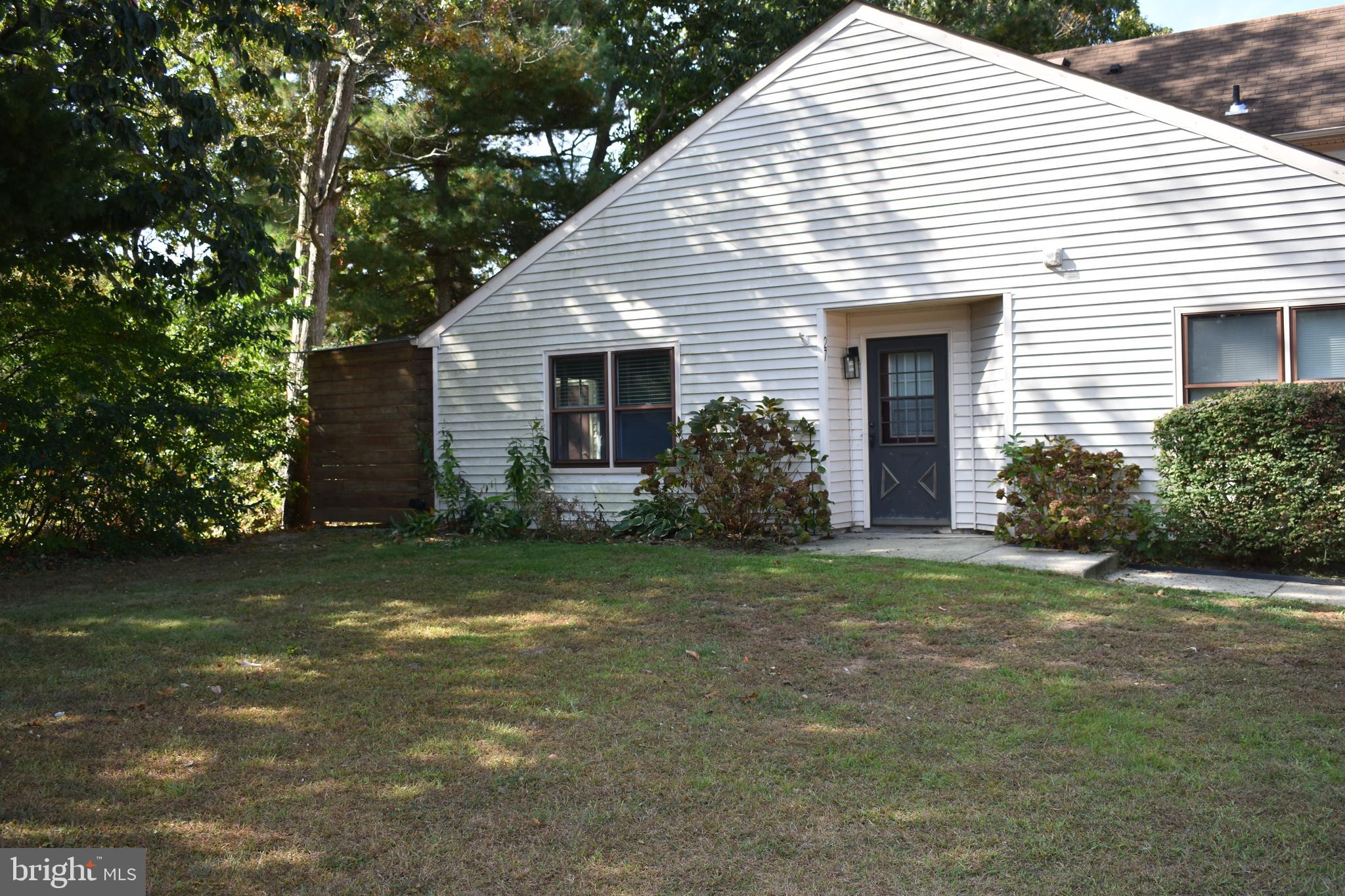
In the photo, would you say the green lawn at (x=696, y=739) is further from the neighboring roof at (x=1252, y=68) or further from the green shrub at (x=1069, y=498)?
the neighboring roof at (x=1252, y=68)

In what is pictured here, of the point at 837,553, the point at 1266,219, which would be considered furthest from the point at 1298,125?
the point at 837,553

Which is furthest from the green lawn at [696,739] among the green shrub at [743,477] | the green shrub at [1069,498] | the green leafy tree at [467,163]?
the green leafy tree at [467,163]

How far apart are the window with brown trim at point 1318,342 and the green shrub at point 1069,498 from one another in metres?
1.56

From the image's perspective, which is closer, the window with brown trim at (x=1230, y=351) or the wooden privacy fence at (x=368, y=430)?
the window with brown trim at (x=1230, y=351)

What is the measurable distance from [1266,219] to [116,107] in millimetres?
9664

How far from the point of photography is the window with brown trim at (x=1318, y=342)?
8.16m

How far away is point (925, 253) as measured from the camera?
9875 millimetres

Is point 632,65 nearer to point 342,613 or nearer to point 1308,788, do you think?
point 342,613

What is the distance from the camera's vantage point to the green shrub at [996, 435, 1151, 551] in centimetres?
852

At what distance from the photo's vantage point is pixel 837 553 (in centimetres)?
897

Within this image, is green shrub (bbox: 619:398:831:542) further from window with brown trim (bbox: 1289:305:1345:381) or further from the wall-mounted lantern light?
window with brown trim (bbox: 1289:305:1345:381)

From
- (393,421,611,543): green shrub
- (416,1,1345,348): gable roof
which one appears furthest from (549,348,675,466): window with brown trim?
(416,1,1345,348): gable roof

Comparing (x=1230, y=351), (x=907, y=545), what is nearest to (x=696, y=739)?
(x=907, y=545)

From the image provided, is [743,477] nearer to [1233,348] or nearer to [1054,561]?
[1054,561]
